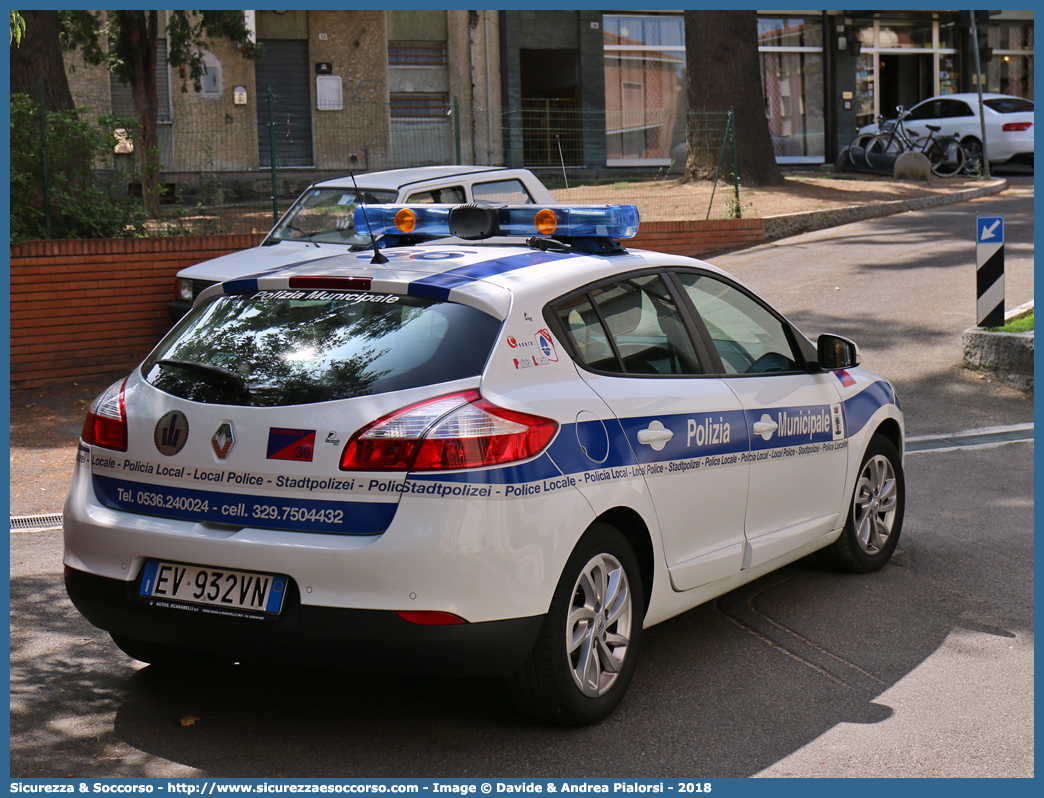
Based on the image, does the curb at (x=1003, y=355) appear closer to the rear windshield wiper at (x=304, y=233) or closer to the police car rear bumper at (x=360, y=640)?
the rear windshield wiper at (x=304, y=233)

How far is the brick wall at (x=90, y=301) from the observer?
11078 mm

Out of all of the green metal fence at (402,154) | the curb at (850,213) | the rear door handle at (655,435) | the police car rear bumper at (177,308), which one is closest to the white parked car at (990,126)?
the curb at (850,213)

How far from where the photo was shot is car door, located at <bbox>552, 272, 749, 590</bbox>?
416cm

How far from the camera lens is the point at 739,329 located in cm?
536

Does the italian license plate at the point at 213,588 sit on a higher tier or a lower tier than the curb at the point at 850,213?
lower

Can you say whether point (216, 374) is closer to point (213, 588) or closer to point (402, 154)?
point (213, 588)

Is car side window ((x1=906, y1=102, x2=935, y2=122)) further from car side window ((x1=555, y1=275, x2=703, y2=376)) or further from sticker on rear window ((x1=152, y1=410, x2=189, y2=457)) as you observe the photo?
sticker on rear window ((x1=152, y1=410, x2=189, y2=457))

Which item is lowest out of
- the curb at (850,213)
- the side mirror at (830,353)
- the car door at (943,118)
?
the side mirror at (830,353)

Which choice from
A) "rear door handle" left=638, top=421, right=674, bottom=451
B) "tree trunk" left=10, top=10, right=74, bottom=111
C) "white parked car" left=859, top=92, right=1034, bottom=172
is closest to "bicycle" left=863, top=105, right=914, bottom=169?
"white parked car" left=859, top=92, right=1034, bottom=172

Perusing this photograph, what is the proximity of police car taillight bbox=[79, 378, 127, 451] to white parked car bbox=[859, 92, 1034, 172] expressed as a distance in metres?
22.8

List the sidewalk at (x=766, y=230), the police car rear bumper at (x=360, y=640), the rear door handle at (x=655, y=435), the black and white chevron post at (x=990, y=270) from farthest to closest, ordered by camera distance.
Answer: the black and white chevron post at (x=990, y=270) → the sidewalk at (x=766, y=230) → the rear door handle at (x=655, y=435) → the police car rear bumper at (x=360, y=640)

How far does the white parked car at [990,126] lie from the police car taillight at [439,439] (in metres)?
22.7

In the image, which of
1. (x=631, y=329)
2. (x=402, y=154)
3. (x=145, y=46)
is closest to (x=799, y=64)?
(x=402, y=154)
